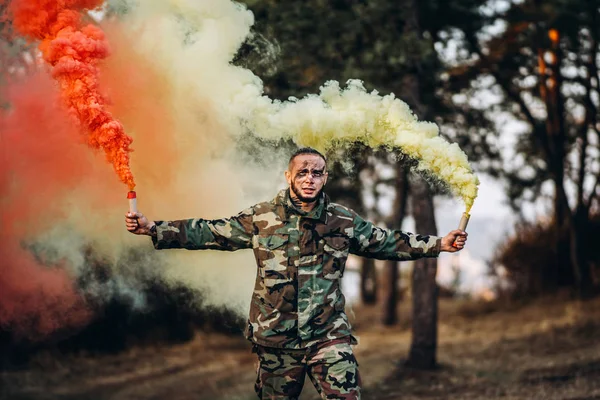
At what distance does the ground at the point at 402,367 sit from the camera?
28.9ft

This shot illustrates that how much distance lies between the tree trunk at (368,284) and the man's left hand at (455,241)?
16.4 meters

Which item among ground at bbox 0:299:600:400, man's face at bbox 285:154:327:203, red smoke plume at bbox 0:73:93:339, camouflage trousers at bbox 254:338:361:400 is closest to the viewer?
camouflage trousers at bbox 254:338:361:400

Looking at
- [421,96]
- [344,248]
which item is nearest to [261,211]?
[344,248]

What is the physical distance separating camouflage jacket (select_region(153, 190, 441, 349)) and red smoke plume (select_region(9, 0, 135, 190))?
676 mm

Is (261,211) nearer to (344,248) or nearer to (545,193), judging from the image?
(344,248)

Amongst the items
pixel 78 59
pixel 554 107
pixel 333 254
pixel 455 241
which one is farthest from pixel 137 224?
pixel 554 107

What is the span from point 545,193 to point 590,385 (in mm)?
8033

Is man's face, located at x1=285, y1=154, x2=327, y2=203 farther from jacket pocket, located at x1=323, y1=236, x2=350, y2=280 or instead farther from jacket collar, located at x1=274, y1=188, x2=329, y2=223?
jacket pocket, located at x1=323, y1=236, x2=350, y2=280

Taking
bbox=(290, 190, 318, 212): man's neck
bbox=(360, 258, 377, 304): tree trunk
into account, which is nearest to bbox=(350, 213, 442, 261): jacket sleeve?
bbox=(290, 190, 318, 212): man's neck

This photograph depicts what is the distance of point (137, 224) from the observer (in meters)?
4.52

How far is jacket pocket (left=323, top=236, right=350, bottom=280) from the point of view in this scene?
4625 millimetres

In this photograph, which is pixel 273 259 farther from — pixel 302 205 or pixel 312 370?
pixel 312 370

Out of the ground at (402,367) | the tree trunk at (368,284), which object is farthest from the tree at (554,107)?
the tree trunk at (368,284)

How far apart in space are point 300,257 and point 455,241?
102cm
